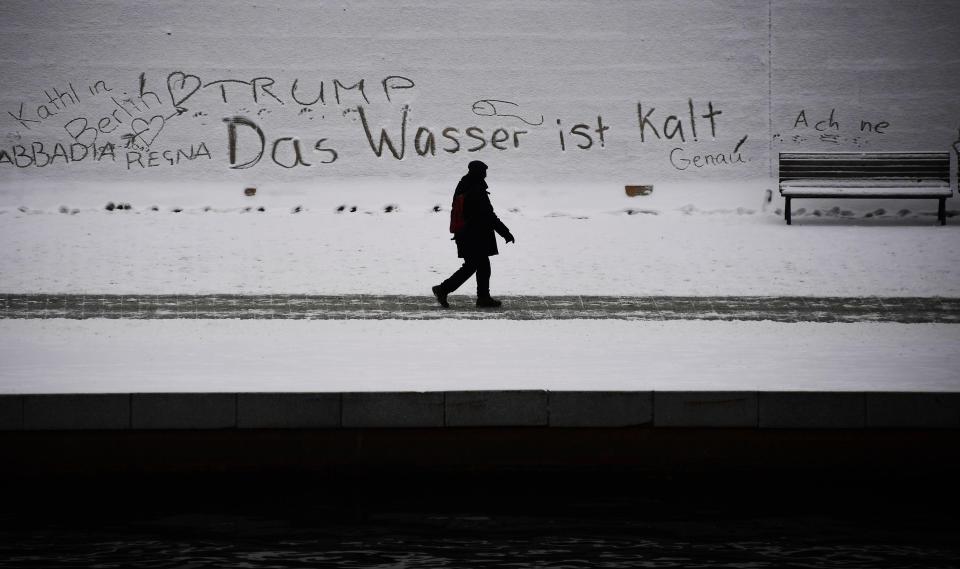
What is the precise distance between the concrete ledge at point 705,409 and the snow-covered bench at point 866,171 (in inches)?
436

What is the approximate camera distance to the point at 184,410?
684 centimetres

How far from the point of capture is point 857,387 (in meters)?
7.49

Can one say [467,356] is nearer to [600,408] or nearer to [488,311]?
[600,408]

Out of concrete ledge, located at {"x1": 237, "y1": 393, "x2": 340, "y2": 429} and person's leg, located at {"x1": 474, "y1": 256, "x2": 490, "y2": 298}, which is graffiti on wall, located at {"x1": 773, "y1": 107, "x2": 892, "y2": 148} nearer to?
person's leg, located at {"x1": 474, "y1": 256, "x2": 490, "y2": 298}

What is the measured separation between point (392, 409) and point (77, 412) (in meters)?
1.45

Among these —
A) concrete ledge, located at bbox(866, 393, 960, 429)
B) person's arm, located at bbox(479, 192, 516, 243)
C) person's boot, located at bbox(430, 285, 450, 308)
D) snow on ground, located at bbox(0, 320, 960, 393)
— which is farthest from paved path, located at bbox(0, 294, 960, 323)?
concrete ledge, located at bbox(866, 393, 960, 429)

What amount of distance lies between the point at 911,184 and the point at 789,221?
1659 mm

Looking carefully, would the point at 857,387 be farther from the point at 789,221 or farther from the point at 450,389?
the point at 789,221

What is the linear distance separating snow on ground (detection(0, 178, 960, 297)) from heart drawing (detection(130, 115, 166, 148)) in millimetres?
638

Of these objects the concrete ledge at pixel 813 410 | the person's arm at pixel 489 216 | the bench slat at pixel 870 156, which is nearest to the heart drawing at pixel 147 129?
the bench slat at pixel 870 156

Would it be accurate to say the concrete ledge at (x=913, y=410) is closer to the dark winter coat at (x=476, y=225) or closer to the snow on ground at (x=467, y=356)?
the snow on ground at (x=467, y=356)

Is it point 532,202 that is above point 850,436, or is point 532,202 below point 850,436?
above

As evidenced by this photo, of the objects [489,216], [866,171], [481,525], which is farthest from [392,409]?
[866,171]

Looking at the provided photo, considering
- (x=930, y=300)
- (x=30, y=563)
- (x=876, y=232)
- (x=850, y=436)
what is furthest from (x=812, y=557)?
(x=876, y=232)
